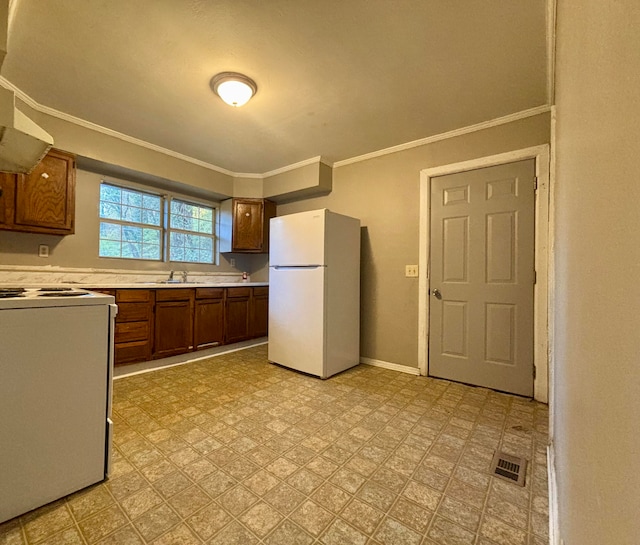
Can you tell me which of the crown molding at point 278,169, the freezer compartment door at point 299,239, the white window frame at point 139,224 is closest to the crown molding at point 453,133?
the crown molding at point 278,169

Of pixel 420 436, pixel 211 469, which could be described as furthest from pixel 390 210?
pixel 211 469

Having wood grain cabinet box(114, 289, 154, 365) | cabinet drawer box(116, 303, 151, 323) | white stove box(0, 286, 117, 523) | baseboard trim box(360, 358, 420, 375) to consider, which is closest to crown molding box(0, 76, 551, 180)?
wood grain cabinet box(114, 289, 154, 365)

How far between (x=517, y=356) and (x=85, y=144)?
449 centimetres

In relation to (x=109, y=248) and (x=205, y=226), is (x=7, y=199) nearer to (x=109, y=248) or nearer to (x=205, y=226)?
(x=109, y=248)

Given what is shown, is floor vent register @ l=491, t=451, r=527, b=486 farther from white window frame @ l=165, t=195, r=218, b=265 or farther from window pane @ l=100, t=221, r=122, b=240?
window pane @ l=100, t=221, r=122, b=240

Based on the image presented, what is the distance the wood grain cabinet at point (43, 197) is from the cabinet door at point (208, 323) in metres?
1.49

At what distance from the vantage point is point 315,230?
9.57 feet

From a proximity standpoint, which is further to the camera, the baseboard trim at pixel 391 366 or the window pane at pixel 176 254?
the window pane at pixel 176 254

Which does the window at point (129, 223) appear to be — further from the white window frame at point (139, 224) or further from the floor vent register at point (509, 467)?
the floor vent register at point (509, 467)

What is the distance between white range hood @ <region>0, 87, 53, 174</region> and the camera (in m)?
1.16

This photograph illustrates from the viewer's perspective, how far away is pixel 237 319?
3.93 metres

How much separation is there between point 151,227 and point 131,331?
1.49 meters

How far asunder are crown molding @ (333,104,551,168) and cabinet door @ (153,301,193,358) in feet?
8.42

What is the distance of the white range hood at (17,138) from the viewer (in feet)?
3.80
